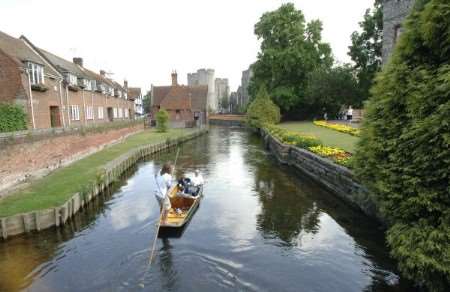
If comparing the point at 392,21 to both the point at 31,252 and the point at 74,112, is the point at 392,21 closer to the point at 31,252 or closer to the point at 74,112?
the point at 31,252

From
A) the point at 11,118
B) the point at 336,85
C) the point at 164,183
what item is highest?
the point at 336,85

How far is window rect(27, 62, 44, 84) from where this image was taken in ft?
81.7


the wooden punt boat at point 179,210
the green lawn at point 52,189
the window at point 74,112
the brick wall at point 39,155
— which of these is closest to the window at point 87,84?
the window at point 74,112

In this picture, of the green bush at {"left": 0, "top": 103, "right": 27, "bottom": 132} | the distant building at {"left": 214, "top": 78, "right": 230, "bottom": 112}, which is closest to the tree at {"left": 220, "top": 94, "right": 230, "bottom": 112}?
the distant building at {"left": 214, "top": 78, "right": 230, "bottom": 112}

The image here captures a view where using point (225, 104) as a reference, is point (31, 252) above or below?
below

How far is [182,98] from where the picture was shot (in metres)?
64.9

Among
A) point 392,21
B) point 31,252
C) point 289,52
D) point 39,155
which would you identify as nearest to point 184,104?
point 289,52

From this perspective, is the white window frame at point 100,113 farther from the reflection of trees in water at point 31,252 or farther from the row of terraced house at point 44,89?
the reflection of trees in water at point 31,252

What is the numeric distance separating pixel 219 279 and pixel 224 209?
6.19 metres

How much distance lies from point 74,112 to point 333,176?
28988 mm

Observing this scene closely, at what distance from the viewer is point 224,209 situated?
1494 cm

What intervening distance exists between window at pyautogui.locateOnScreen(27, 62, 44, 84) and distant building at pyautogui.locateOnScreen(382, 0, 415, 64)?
96.5 ft

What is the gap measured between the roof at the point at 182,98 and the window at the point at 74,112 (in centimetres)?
2944

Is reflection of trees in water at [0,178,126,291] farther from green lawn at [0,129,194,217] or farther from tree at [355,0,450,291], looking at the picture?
tree at [355,0,450,291]
